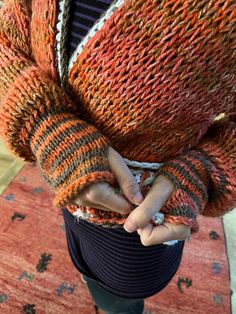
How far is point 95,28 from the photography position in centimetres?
38

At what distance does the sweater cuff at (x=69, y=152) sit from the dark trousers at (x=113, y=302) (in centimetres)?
33

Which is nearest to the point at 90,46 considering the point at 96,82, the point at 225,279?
the point at 96,82

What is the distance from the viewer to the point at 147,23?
1.15 ft

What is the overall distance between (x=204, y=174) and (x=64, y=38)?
0.27 metres

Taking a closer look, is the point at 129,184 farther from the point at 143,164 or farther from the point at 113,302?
the point at 113,302

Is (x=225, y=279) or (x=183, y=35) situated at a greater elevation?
(x=183, y=35)

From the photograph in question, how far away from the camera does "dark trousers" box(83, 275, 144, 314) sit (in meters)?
0.64

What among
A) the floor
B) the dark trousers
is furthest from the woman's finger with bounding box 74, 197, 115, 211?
the floor

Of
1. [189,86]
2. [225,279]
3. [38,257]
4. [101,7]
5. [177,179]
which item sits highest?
[101,7]

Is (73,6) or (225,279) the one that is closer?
(73,6)

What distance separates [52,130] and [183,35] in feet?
0.63

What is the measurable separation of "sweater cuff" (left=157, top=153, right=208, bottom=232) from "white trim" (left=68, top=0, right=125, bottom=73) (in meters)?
0.19

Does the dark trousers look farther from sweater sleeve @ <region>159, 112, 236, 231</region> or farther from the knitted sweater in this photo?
the knitted sweater

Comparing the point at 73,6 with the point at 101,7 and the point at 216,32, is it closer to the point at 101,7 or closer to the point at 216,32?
the point at 101,7
